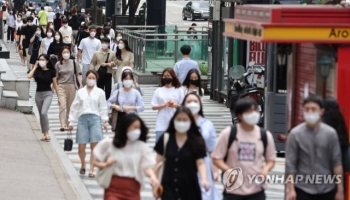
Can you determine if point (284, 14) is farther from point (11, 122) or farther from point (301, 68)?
point (11, 122)

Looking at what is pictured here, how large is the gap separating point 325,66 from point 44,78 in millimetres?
8852

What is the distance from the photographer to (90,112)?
15094 mm

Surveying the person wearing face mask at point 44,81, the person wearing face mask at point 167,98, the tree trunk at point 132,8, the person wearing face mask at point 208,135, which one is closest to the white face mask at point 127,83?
the person wearing face mask at point 167,98

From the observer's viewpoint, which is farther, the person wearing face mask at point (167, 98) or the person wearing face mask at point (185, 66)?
the person wearing face mask at point (185, 66)

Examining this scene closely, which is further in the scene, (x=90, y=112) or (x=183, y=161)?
(x=90, y=112)

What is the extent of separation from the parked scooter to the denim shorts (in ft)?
13.5

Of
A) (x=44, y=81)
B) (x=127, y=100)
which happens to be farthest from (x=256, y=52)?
(x=127, y=100)

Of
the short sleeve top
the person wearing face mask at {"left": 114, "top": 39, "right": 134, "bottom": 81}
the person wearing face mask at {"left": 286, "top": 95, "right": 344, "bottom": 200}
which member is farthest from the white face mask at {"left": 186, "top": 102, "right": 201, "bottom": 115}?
the person wearing face mask at {"left": 114, "top": 39, "right": 134, "bottom": 81}

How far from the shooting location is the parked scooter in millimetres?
18861

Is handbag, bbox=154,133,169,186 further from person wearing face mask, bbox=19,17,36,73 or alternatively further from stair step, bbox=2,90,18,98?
person wearing face mask, bbox=19,17,36,73

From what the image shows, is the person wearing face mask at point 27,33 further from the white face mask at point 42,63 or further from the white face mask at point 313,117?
the white face mask at point 313,117

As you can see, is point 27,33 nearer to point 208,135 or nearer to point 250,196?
point 208,135

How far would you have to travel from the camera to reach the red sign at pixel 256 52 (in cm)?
2242

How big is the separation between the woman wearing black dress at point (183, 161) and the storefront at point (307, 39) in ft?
3.40
